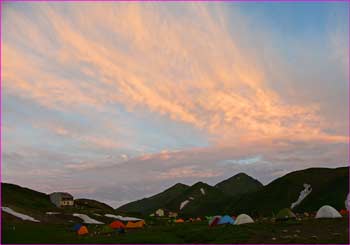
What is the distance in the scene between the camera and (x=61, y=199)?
145 m

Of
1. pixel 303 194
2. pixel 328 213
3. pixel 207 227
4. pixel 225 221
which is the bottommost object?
pixel 207 227

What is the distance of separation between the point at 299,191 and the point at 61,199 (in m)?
92.9

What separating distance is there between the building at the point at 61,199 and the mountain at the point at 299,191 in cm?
6900

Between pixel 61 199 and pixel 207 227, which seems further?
pixel 61 199

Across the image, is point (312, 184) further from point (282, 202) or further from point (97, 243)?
point (97, 243)

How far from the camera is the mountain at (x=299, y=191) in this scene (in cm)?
13525

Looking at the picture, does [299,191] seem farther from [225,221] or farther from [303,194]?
[225,221]

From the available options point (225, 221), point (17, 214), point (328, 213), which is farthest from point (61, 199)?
point (328, 213)

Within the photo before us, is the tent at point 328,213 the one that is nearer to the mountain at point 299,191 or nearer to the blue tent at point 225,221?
the blue tent at point 225,221

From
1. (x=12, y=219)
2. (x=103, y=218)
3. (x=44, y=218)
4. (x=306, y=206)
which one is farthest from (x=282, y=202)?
(x=12, y=219)

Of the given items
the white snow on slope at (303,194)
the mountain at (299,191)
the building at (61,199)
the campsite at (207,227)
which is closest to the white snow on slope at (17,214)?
the campsite at (207,227)

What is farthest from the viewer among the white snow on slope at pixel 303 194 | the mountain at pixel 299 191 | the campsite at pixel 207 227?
the white snow on slope at pixel 303 194

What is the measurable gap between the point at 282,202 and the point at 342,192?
24.1 metres

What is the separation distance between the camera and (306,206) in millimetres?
136750
